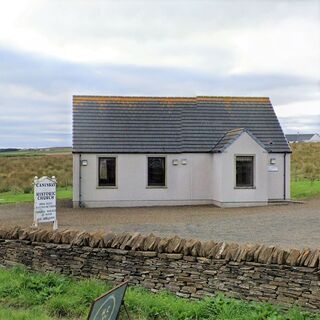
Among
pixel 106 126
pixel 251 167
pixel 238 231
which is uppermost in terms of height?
pixel 106 126

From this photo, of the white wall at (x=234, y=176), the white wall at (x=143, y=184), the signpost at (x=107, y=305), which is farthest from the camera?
the white wall at (x=143, y=184)

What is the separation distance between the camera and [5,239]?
9.62 m

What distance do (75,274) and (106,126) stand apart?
623 inches

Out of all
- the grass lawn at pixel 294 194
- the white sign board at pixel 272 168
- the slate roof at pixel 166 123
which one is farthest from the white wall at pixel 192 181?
the grass lawn at pixel 294 194

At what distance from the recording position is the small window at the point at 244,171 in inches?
902

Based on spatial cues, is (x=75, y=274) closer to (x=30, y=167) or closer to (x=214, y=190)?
(x=214, y=190)

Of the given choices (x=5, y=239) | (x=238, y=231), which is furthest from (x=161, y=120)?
(x=5, y=239)

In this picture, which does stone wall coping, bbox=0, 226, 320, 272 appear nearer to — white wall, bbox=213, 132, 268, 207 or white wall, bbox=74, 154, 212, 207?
A: white wall, bbox=74, 154, 212, 207

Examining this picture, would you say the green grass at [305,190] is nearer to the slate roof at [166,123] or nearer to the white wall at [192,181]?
the white wall at [192,181]

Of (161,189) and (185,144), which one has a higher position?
(185,144)

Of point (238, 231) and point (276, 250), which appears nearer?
point (276, 250)

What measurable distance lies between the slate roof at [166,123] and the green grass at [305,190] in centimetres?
328

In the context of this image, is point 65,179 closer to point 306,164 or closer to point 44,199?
point 306,164

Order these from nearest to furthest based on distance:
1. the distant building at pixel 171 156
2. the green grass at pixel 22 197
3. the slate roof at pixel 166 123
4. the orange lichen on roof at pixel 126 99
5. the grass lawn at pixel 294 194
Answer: the distant building at pixel 171 156, the slate roof at pixel 166 123, the orange lichen on roof at pixel 126 99, the green grass at pixel 22 197, the grass lawn at pixel 294 194
